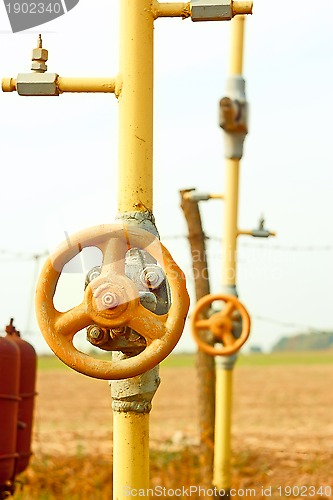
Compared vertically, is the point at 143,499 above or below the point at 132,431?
below

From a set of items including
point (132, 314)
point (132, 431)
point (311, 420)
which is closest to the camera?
point (132, 314)

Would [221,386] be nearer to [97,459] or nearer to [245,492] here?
[245,492]

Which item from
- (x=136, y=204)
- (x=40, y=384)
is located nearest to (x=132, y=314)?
(x=136, y=204)

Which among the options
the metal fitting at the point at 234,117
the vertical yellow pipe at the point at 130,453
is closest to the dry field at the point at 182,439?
the metal fitting at the point at 234,117

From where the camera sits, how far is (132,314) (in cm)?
234

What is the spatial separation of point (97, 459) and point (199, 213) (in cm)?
231

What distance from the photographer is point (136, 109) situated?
2.57 metres

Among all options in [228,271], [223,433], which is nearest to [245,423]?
[223,433]

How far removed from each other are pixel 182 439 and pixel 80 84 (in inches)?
212

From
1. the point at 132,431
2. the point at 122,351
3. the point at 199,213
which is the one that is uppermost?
the point at 199,213

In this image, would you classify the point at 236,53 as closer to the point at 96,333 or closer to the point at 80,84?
the point at 80,84

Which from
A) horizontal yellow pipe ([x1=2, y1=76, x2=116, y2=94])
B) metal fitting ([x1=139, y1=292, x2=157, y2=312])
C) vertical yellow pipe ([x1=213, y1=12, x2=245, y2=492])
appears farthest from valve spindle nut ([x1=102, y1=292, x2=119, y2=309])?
vertical yellow pipe ([x1=213, y1=12, x2=245, y2=492])

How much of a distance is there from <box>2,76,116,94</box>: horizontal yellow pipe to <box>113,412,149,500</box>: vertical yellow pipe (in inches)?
37.2

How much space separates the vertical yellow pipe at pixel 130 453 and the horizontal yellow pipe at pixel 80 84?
95 cm
